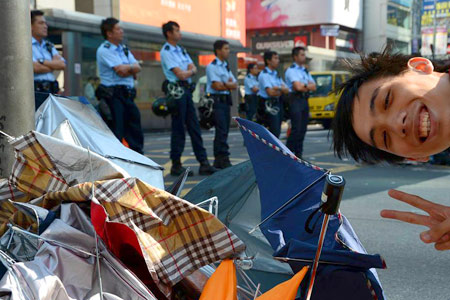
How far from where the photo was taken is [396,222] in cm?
473

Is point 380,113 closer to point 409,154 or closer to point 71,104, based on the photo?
point 409,154

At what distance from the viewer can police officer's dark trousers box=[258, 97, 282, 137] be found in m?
9.35

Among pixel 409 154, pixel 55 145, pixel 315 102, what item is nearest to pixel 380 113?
pixel 409 154

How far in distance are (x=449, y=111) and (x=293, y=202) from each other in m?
0.64

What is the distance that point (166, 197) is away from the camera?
1991 mm

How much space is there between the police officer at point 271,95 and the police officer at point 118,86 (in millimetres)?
3025

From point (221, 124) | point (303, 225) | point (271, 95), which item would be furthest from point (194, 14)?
point (303, 225)

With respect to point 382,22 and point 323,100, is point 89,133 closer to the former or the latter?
point 323,100

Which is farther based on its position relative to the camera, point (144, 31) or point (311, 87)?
point (144, 31)

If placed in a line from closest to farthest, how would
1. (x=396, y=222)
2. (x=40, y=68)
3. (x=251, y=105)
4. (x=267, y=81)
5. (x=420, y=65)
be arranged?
(x=420, y=65) → (x=396, y=222) → (x=40, y=68) → (x=267, y=81) → (x=251, y=105)

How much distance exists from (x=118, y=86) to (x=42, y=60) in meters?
0.90

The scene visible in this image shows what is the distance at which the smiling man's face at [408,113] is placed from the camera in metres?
1.93

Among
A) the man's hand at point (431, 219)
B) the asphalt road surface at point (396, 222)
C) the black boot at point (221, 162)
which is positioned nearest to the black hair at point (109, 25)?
the asphalt road surface at point (396, 222)

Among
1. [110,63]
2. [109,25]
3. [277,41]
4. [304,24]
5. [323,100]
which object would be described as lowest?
[323,100]
